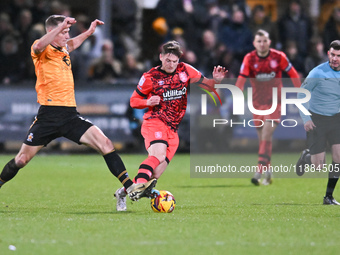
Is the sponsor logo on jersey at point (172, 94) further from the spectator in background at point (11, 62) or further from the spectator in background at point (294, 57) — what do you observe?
the spectator in background at point (294, 57)

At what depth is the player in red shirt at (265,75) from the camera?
43.0 ft

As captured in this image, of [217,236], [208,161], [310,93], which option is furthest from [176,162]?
[217,236]

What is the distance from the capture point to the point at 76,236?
277 inches

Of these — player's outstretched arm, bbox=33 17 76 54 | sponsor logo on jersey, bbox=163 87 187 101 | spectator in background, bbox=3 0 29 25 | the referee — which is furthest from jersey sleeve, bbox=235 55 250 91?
spectator in background, bbox=3 0 29 25

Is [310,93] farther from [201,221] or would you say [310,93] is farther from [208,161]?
[208,161]

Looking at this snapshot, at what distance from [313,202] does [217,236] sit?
11.9ft

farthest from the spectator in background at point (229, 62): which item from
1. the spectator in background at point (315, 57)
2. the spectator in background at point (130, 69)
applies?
the spectator in background at point (130, 69)

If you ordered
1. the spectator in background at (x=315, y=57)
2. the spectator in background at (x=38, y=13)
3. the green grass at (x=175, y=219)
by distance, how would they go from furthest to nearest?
the spectator in background at (x=315, y=57) → the spectator in background at (x=38, y=13) → the green grass at (x=175, y=219)

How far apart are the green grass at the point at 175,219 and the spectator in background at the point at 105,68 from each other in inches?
204

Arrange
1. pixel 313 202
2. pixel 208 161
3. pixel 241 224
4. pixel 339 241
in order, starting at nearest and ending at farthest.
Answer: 1. pixel 339 241
2. pixel 241 224
3. pixel 313 202
4. pixel 208 161

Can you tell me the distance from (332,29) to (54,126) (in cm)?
1421

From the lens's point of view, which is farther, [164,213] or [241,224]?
[164,213]

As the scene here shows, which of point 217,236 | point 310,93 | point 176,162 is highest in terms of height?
point 310,93

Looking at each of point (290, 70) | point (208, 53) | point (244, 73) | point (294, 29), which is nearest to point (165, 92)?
point (244, 73)
